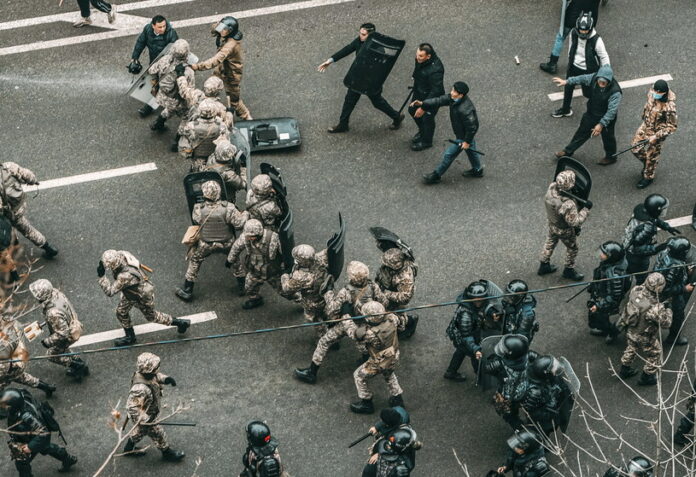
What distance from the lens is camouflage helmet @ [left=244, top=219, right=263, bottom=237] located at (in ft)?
44.4

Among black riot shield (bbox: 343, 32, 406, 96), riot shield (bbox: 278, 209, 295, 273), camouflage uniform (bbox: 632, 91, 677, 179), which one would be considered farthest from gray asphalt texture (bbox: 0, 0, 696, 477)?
black riot shield (bbox: 343, 32, 406, 96)

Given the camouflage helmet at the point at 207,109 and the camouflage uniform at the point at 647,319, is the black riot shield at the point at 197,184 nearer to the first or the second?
the camouflage helmet at the point at 207,109

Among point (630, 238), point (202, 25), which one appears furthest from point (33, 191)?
point (630, 238)

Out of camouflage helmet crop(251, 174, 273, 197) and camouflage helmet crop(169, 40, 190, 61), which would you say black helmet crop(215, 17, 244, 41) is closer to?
camouflage helmet crop(169, 40, 190, 61)

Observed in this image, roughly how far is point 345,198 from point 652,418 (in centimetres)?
541

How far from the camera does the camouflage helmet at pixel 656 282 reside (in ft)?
41.5

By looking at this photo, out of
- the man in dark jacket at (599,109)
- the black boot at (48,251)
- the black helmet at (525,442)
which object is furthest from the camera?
the man in dark jacket at (599,109)

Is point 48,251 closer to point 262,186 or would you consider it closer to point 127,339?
point 127,339

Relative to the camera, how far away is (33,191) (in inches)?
626

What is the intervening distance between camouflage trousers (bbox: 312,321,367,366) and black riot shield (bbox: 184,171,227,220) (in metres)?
2.53

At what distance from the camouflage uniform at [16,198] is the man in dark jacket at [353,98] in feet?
15.6

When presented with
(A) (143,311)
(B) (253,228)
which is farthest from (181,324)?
(B) (253,228)

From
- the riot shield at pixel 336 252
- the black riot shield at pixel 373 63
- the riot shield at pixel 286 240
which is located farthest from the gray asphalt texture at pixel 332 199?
the riot shield at pixel 336 252

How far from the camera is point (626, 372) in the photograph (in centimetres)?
1360
